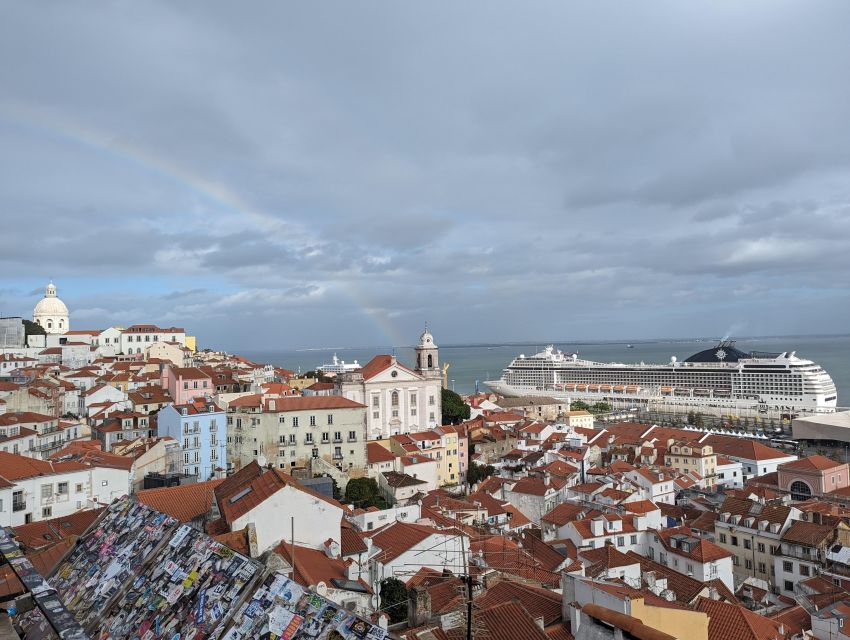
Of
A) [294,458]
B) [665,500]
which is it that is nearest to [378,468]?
[294,458]

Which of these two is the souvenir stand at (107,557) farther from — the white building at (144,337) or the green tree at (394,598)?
the white building at (144,337)

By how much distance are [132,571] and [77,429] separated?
31185mm

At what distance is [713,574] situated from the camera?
68.3 feet

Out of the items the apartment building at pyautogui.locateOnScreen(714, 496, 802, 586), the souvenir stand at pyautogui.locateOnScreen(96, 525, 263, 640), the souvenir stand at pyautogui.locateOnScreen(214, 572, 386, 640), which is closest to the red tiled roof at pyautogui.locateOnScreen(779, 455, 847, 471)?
the apartment building at pyautogui.locateOnScreen(714, 496, 802, 586)

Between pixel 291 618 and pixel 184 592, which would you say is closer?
pixel 291 618

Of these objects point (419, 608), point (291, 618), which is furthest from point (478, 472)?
point (291, 618)

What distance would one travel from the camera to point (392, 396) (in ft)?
175

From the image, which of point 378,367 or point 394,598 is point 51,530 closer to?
point 394,598

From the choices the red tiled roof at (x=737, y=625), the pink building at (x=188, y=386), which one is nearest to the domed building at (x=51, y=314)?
the pink building at (x=188, y=386)

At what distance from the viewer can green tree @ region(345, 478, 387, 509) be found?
3102 centimetres

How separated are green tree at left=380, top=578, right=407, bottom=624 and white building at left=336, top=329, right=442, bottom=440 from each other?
36.7 metres

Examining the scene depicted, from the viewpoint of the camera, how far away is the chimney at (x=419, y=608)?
1120cm

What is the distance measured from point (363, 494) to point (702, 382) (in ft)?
268

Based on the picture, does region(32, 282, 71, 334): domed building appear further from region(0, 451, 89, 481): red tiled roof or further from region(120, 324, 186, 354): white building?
region(0, 451, 89, 481): red tiled roof
